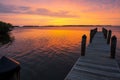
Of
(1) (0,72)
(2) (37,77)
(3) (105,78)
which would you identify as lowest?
(2) (37,77)

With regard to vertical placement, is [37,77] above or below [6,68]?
below

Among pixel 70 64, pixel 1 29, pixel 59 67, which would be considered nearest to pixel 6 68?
pixel 59 67

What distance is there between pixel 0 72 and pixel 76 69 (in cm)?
541

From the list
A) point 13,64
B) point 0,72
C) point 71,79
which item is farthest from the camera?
point 71,79

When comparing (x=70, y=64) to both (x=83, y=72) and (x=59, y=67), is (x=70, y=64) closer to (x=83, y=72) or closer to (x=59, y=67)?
(x=59, y=67)

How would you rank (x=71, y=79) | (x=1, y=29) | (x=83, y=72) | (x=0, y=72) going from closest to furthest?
(x=0, y=72), (x=71, y=79), (x=83, y=72), (x=1, y=29)

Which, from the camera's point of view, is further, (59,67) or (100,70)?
(59,67)

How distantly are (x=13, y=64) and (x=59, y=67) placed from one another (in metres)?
9.31

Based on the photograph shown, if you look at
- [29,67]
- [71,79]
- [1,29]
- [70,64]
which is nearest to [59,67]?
[70,64]

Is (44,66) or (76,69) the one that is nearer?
(76,69)

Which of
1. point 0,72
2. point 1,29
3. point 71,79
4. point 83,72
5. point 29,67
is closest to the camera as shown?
point 0,72

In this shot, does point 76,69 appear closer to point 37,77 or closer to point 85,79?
point 85,79

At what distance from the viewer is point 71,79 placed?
5605 mm

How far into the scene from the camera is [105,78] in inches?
227
